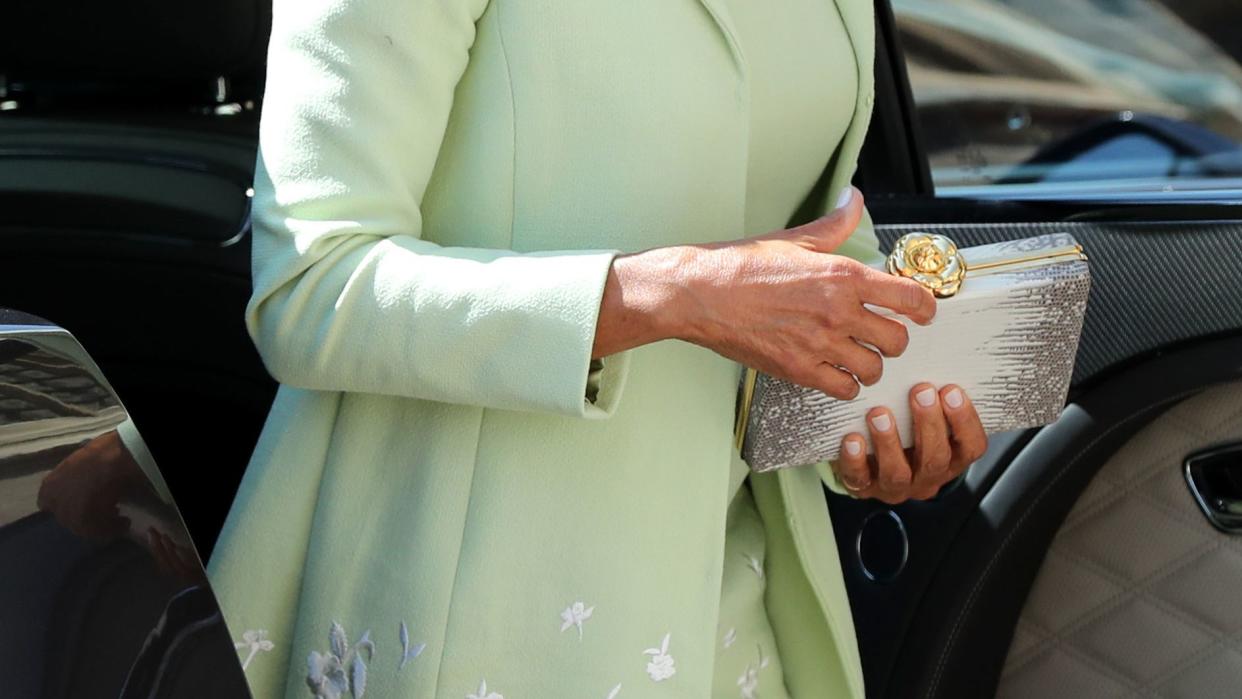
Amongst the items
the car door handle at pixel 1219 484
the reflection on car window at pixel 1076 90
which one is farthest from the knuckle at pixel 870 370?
the reflection on car window at pixel 1076 90

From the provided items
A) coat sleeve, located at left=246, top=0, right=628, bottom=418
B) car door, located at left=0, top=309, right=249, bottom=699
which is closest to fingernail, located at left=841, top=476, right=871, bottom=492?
coat sleeve, located at left=246, top=0, right=628, bottom=418

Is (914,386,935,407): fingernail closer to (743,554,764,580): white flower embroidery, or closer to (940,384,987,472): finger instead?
(940,384,987,472): finger

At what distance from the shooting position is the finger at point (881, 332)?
3.63ft

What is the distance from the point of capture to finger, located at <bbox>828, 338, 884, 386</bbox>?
3.65 feet

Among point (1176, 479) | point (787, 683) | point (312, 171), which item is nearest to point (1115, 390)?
point (1176, 479)

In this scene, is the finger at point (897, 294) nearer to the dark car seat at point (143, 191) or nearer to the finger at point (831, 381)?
the finger at point (831, 381)

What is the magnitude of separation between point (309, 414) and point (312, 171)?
223 millimetres

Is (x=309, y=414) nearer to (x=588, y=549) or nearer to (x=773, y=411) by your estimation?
(x=588, y=549)

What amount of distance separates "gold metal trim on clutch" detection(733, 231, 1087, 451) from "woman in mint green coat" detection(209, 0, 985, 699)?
0.03 metres

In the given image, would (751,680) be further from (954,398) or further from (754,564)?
(954,398)

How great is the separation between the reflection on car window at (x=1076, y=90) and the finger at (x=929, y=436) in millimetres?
705

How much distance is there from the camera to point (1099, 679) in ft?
5.90

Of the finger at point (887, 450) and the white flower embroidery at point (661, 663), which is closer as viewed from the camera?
the white flower embroidery at point (661, 663)

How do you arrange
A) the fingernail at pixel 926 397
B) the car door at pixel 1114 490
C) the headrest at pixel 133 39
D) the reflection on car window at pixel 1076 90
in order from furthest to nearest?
1. the reflection on car window at pixel 1076 90
2. the headrest at pixel 133 39
3. the car door at pixel 1114 490
4. the fingernail at pixel 926 397
